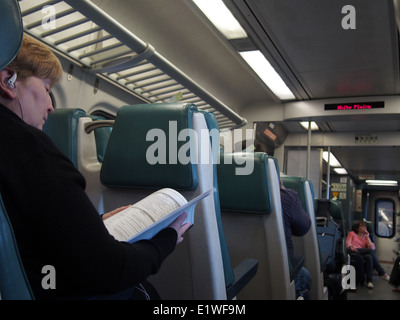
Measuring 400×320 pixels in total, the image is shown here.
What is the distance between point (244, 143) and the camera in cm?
339

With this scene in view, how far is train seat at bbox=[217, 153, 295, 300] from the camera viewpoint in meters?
1.99

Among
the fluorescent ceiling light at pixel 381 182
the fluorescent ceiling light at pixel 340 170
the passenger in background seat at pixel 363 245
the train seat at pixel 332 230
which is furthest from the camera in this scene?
the fluorescent ceiling light at pixel 381 182

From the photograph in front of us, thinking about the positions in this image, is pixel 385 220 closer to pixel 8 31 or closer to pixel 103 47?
pixel 103 47

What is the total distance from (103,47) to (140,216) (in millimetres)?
2530

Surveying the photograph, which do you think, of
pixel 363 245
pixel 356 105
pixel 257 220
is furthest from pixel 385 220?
pixel 257 220

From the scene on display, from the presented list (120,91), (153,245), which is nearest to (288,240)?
(153,245)

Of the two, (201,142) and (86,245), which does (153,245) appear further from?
(201,142)

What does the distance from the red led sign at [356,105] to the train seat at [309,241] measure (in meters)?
2.96

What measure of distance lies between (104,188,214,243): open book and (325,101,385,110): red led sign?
5.36 metres

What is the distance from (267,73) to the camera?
4.91 m

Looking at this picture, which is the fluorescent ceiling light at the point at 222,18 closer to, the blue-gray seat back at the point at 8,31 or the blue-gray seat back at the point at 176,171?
the blue-gray seat back at the point at 176,171

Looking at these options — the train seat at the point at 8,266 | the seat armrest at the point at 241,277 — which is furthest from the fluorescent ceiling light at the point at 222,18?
the train seat at the point at 8,266

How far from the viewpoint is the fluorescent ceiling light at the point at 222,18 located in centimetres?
318
